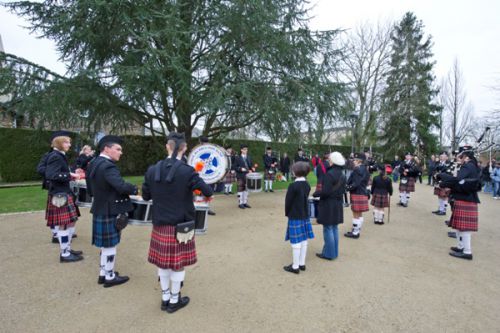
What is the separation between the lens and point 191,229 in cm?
279

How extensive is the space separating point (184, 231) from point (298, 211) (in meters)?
1.77

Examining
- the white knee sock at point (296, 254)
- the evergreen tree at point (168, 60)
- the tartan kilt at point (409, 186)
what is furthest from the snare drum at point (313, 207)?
the tartan kilt at point (409, 186)

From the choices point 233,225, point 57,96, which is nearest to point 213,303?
point 233,225

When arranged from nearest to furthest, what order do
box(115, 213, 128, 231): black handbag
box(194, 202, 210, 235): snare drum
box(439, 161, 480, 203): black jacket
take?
box(115, 213, 128, 231): black handbag → box(194, 202, 210, 235): snare drum → box(439, 161, 480, 203): black jacket

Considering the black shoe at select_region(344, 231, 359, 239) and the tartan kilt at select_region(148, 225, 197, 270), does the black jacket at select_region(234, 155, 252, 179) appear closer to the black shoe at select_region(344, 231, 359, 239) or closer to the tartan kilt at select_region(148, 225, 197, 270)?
the black shoe at select_region(344, 231, 359, 239)

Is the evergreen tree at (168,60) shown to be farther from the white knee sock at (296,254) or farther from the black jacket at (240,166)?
the white knee sock at (296,254)

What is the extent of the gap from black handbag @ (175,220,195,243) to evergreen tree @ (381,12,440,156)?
25.3m

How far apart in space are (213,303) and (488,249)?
17.8ft

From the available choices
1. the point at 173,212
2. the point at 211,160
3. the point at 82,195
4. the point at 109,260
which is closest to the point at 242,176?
the point at 211,160

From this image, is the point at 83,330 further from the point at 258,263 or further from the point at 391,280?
the point at 391,280

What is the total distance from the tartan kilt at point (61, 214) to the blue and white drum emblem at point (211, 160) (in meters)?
2.01

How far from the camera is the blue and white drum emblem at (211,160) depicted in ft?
17.1

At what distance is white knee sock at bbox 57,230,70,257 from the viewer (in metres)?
4.23

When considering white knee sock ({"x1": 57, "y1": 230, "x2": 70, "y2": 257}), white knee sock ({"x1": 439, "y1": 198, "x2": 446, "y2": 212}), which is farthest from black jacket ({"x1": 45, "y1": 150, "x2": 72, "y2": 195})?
white knee sock ({"x1": 439, "y1": 198, "x2": 446, "y2": 212})
